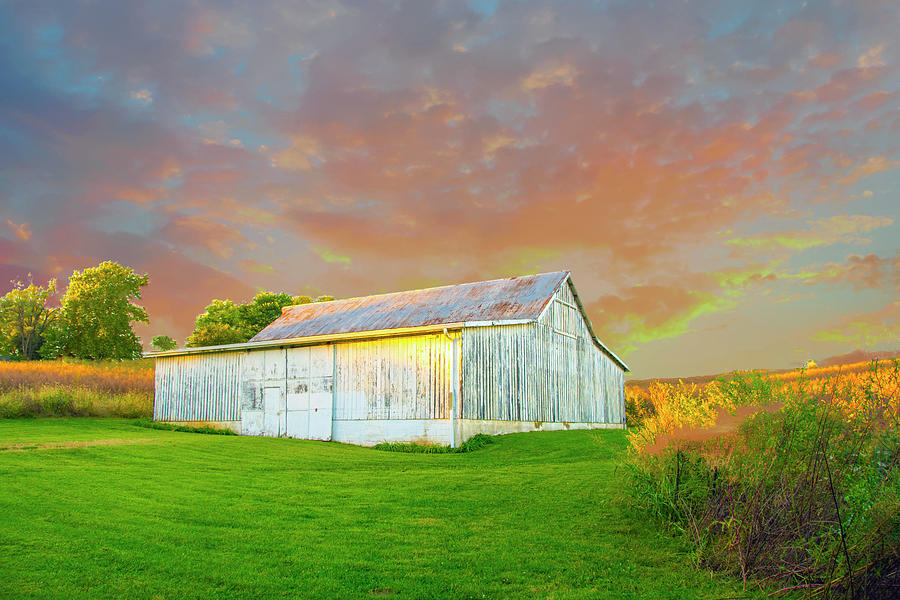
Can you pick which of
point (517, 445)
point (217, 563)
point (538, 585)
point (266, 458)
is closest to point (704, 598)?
point (538, 585)

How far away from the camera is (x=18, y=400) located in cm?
2895

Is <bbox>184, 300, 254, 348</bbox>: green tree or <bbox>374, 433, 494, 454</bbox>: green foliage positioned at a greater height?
<bbox>184, 300, 254, 348</bbox>: green tree

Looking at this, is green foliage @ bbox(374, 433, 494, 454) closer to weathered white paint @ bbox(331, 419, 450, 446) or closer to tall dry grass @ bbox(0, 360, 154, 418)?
weathered white paint @ bbox(331, 419, 450, 446)

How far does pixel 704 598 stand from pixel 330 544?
449cm

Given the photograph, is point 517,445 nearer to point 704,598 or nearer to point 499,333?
point 499,333

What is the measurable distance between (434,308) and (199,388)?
36.9 ft

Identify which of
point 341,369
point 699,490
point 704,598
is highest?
point 341,369

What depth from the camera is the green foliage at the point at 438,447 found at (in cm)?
2155

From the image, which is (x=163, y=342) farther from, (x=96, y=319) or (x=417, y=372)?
(x=417, y=372)

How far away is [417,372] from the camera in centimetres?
2362

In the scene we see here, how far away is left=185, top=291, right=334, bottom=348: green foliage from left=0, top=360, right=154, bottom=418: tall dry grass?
1575cm

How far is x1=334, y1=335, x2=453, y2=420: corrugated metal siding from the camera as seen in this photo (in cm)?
2305

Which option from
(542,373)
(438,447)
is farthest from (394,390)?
(542,373)

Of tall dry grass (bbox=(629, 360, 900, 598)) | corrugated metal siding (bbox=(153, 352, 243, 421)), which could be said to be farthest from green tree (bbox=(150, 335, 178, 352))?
tall dry grass (bbox=(629, 360, 900, 598))
